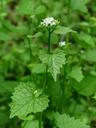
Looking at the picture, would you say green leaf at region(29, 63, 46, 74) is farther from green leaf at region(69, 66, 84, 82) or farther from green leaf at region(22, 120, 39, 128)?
green leaf at region(22, 120, 39, 128)

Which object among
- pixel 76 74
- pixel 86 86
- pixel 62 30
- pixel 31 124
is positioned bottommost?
pixel 31 124

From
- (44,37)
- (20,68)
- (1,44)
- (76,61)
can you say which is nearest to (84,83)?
(76,61)

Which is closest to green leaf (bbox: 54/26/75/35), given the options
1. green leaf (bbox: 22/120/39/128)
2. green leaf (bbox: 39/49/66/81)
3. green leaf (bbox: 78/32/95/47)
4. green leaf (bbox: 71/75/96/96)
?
green leaf (bbox: 39/49/66/81)

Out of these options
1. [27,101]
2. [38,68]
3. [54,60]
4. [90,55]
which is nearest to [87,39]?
[90,55]

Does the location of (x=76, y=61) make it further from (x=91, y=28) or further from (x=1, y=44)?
(x=1, y=44)

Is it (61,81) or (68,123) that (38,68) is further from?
(68,123)

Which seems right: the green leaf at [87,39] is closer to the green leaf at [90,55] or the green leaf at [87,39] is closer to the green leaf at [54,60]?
the green leaf at [90,55]

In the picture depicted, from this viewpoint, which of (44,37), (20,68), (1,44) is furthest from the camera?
(1,44)
